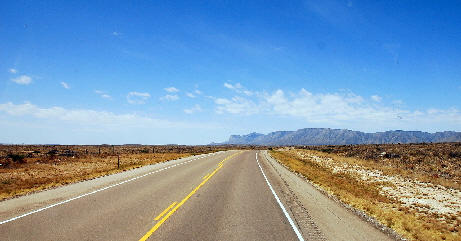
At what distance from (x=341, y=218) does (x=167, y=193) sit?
294 inches

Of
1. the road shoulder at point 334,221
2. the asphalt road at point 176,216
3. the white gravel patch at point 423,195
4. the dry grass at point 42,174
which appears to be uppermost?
the dry grass at point 42,174

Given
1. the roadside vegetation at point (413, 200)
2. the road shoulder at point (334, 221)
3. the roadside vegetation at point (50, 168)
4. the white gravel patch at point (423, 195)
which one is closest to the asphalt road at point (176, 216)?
the road shoulder at point (334, 221)

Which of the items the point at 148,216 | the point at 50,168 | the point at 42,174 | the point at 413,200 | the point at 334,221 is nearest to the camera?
the point at 148,216

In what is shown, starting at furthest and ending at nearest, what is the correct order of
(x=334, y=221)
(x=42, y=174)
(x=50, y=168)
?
(x=50, y=168) < (x=42, y=174) < (x=334, y=221)

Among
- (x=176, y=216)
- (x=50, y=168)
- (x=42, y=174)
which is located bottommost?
(x=176, y=216)

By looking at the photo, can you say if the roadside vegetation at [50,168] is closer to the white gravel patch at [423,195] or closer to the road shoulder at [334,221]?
the road shoulder at [334,221]

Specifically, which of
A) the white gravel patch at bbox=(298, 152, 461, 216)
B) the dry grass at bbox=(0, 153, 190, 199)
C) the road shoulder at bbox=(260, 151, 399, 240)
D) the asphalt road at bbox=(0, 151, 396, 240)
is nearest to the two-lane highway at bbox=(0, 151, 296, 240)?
the asphalt road at bbox=(0, 151, 396, 240)

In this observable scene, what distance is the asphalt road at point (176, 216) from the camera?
734 centimetres

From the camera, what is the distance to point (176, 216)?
8992mm

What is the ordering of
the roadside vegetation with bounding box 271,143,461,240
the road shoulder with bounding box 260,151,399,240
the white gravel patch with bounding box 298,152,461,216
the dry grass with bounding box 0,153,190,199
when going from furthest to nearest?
the dry grass with bounding box 0,153,190,199, the white gravel patch with bounding box 298,152,461,216, the roadside vegetation with bounding box 271,143,461,240, the road shoulder with bounding box 260,151,399,240

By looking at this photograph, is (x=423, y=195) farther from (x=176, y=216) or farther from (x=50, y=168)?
(x=50, y=168)

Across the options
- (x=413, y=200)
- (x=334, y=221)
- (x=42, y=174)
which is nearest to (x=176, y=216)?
(x=334, y=221)

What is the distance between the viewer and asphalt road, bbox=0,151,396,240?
7.34 meters

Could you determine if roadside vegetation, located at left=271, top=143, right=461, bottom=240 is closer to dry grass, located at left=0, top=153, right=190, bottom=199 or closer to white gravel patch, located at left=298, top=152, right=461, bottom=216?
white gravel patch, located at left=298, top=152, right=461, bottom=216
